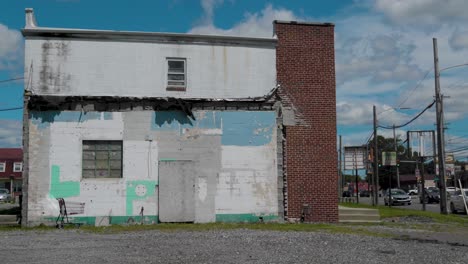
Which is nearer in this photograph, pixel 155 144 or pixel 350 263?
pixel 350 263

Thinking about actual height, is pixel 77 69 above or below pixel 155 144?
above

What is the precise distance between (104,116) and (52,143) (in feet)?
6.54

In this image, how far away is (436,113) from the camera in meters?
31.8

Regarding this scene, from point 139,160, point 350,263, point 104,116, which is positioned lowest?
point 350,263

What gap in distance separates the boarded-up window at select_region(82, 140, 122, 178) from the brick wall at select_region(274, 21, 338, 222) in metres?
6.18

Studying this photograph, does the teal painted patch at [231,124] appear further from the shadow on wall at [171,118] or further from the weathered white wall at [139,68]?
the weathered white wall at [139,68]

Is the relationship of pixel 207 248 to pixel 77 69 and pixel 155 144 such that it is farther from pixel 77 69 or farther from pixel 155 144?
pixel 77 69

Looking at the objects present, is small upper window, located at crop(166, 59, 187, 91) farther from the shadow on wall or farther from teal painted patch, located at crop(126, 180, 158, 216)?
teal painted patch, located at crop(126, 180, 158, 216)

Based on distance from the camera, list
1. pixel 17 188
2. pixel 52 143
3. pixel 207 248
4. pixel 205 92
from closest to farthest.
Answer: pixel 207 248 < pixel 52 143 < pixel 205 92 < pixel 17 188

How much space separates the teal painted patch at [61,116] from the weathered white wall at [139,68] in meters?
0.70

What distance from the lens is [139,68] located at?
65.9ft

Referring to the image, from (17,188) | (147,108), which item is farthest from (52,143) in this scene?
(17,188)

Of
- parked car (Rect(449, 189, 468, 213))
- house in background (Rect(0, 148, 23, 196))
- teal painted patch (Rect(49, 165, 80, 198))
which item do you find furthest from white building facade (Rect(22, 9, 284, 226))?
house in background (Rect(0, 148, 23, 196))

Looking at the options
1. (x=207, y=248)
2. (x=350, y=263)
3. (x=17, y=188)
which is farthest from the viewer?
(x=17, y=188)
